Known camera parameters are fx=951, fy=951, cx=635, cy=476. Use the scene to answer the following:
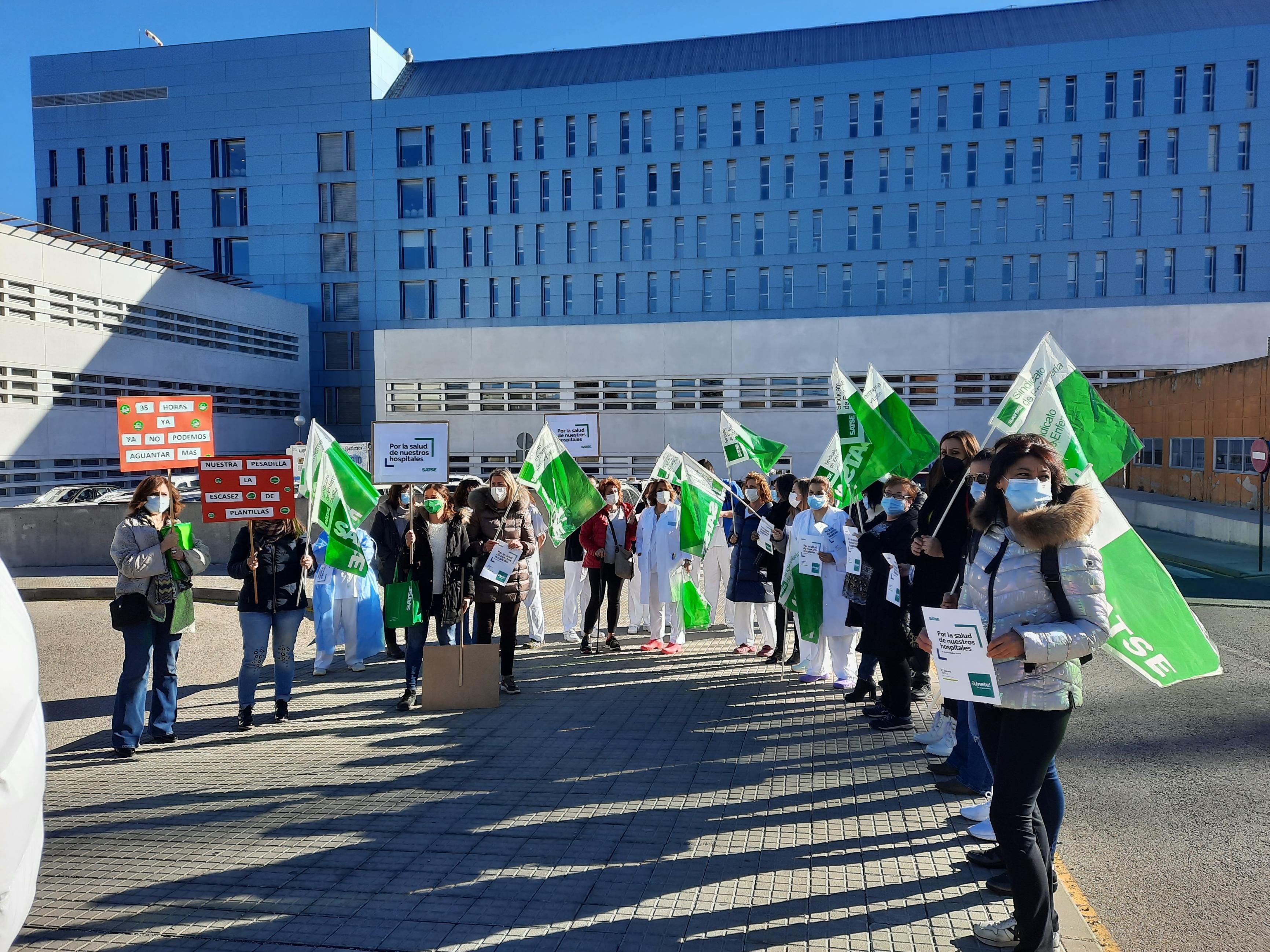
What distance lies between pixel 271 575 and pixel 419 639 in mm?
1464

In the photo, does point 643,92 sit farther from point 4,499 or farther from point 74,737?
point 74,737

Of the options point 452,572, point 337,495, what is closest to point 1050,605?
point 452,572

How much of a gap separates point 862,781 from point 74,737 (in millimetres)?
6308

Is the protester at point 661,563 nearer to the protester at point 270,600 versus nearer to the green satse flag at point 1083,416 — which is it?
the protester at point 270,600

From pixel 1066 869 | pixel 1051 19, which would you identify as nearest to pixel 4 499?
pixel 1066 869

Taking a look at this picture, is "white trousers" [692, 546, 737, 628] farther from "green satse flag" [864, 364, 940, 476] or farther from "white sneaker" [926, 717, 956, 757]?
"white sneaker" [926, 717, 956, 757]

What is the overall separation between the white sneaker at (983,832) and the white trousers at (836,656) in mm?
3565

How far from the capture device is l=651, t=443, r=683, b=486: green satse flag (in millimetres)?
12414

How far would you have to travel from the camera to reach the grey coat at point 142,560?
7.25 m

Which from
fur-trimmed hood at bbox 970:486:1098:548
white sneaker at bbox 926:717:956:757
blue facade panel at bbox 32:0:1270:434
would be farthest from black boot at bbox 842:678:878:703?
blue facade panel at bbox 32:0:1270:434

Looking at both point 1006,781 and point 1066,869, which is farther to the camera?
point 1066,869

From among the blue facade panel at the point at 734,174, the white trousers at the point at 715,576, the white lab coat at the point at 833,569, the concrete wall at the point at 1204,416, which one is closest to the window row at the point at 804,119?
the blue facade panel at the point at 734,174

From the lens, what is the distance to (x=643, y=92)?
50344 mm

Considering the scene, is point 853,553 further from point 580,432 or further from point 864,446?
Result: point 580,432
